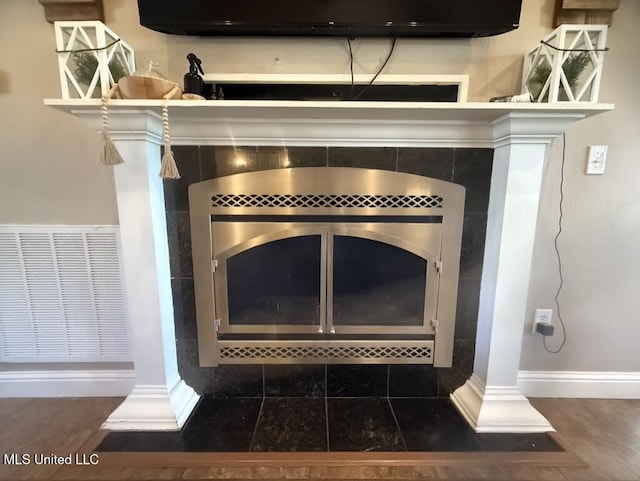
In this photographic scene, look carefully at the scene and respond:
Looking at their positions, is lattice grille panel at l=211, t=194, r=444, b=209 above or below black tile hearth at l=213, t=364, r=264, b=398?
above

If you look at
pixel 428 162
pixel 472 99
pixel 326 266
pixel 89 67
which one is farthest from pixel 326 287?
pixel 89 67

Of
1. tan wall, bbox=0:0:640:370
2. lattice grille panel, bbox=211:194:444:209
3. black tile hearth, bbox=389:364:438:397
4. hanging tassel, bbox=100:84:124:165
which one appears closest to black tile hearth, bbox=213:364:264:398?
black tile hearth, bbox=389:364:438:397

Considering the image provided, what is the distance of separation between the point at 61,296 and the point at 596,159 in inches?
92.2

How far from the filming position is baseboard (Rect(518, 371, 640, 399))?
5.04ft

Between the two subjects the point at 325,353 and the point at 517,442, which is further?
the point at 325,353

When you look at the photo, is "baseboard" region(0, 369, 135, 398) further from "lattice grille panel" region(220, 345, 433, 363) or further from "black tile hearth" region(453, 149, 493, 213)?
"black tile hearth" region(453, 149, 493, 213)

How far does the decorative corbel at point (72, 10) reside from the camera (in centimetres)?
123

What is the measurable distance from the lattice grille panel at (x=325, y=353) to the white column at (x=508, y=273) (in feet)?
0.81

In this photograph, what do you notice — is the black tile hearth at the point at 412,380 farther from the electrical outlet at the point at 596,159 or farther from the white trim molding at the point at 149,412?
the electrical outlet at the point at 596,159

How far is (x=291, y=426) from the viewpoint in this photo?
132 cm

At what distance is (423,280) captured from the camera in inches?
55.6

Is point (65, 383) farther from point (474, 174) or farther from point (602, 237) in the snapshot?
point (602, 237)

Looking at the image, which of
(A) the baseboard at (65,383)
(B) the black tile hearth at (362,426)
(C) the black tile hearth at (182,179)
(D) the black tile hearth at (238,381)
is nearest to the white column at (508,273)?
(B) the black tile hearth at (362,426)

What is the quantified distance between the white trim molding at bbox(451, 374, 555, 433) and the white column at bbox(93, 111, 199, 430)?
1168 millimetres
